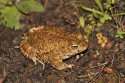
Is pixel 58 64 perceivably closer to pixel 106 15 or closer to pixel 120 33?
pixel 120 33

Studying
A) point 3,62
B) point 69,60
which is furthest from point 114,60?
point 3,62

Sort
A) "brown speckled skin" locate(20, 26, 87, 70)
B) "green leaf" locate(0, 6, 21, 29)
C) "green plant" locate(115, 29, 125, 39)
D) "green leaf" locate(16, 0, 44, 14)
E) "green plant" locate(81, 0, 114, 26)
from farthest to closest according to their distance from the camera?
"green leaf" locate(16, 0, 44, 14), "green leaf" locate(0, 6, 21, 29), "green plant" locate(81, 0, 114, 26), "green plant" locate(115, 29, 125, 39), "brown speckled skin" locate(20, 26, 87, 70)

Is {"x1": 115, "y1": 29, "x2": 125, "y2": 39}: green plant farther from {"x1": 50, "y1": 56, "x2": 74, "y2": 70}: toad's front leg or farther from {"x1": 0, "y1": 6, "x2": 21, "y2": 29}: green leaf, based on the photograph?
{"x1": 0, "y1": 6, "x2": 21, "y2": 29}: green leaf

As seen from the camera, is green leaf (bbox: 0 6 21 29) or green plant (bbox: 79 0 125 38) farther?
green leaf (bbox: 0 6 21 29)

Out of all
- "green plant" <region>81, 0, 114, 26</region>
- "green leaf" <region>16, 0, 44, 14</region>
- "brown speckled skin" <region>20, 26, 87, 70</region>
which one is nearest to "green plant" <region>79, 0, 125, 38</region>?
"green plant" <region>81, 0, 114, 26</region>

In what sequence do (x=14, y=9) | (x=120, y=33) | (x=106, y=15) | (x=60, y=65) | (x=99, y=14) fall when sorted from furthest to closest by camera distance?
1. (x=14, y=9)
2. (x=99, y=14)
3. (x=106, y=15)
4. (x=120, y=33)
5. (x=60, y=65)

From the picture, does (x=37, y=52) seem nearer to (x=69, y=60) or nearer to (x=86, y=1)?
(x=69, y=60)

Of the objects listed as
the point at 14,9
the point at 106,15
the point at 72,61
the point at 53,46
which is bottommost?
the point at 72,61

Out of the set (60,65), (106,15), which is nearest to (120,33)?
(106,15)
